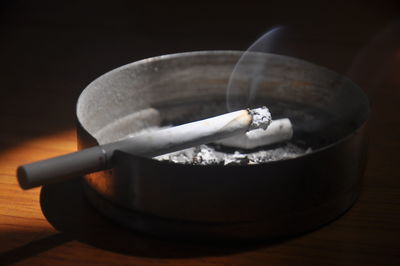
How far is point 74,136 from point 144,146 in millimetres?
280

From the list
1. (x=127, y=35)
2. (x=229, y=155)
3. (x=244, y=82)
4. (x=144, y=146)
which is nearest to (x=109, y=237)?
(x=144, y=146)

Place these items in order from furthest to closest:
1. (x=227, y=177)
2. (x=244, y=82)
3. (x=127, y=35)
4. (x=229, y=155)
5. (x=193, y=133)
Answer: (x=127, y=35), (x=244, y=82), (x=229, y=155), (x=193, y=133), (x=227, y=177)

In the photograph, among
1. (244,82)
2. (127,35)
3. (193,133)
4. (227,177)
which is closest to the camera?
(227,177)

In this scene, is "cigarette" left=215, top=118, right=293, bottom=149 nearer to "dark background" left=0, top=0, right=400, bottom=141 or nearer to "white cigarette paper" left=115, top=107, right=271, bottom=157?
"white cigarette paper" left=115, top=107, right=271, bottom=157

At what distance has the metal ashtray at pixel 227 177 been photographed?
0.73 m

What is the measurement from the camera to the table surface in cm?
78

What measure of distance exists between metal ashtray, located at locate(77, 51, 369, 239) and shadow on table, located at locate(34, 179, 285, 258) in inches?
0.5

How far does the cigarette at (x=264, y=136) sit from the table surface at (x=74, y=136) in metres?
0.13

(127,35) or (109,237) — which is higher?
(127,35)

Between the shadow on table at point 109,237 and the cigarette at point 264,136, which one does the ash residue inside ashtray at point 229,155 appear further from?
the shadow on table at point 109,237

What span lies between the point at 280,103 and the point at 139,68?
9.3 inches

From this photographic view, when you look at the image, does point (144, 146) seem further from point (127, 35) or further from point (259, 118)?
point (127, 35)

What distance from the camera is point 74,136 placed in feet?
3.46

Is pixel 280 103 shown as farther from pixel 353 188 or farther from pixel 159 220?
pixel 159 220
